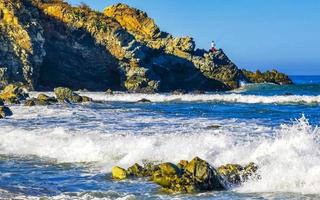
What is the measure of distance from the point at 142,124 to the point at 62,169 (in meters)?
10.2

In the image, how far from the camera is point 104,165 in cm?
1448

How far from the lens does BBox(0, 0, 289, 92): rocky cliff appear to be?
62.6m

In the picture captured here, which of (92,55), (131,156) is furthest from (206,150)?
(92,55)

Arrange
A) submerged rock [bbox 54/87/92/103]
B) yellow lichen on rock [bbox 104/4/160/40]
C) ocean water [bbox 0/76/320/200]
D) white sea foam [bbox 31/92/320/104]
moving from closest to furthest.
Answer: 1. ocean water [bbox 0/76/320/200]
2. submerged rock [bbox 54/87/92/103]
3. white sea foam [bbox 31/92/320/104]
4. yellow lichen on rock [bbox 104/4/160/40]

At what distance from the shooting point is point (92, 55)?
6931 cm

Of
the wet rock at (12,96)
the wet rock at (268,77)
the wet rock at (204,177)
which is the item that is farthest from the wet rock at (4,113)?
the wet rock at (268,77)

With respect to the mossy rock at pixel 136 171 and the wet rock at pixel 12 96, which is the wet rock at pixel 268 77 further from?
the mossy rock at pixel 136 171

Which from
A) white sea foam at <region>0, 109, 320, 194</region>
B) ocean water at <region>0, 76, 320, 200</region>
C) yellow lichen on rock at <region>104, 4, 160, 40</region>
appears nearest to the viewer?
ocean water at <region>0, 76, 320, 200</region>

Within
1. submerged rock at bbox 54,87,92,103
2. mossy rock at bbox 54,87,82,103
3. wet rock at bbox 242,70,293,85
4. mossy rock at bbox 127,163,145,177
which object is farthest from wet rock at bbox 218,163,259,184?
wet rock at bbox 242,70,293,85

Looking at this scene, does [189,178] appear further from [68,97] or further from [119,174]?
[68,97]

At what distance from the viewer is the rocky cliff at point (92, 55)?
62.6m

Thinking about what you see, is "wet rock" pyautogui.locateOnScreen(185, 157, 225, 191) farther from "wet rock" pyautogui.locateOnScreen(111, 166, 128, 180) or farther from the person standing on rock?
the person standing on rock

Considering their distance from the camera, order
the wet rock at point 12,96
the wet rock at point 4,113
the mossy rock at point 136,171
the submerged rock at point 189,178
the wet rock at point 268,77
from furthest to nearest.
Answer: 1. the wet rock at point 268,77
2. the wet rock at point 12,96
3. the wet rock at point 4,113
4. the mossy rock at point 136,171
5. the submerged rock at point 189,178

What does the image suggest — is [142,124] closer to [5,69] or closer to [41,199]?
[41,199]
